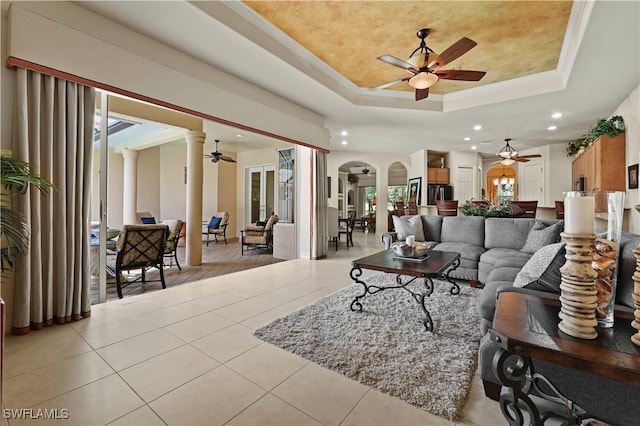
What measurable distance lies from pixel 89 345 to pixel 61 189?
139 centimetres

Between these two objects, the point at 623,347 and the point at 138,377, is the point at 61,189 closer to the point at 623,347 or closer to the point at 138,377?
the point at 138,377

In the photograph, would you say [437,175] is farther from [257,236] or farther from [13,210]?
[13,210]

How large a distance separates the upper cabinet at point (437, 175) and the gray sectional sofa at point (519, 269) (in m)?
4.61

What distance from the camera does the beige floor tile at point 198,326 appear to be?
2352mm

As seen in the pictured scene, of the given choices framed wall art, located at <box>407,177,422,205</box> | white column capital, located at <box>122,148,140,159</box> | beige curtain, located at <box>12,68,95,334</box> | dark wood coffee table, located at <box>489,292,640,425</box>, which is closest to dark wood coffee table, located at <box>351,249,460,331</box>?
dark wood coffee table, located at <box>489,292,640,425</box>

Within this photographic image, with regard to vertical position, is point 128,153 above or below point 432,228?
above

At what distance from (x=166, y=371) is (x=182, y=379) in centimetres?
17

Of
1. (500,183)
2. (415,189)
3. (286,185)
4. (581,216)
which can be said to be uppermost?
(500,183)

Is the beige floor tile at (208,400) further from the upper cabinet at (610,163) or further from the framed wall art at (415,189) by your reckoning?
the framed wall art at (415,189)

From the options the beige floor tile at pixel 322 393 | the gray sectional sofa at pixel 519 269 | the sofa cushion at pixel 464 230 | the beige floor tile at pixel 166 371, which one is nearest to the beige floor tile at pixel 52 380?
the beige floor tile at pixel 166 371

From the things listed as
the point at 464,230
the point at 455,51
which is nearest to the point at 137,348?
the point at 455,51

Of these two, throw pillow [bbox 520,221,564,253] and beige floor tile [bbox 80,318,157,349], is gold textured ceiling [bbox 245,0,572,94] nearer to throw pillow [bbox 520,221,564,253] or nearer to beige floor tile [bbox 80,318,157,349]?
throw pillow [bbox 520,221,564,253]

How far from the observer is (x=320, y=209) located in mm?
5766

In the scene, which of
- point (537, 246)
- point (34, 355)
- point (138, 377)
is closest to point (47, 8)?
point (34, 355)
